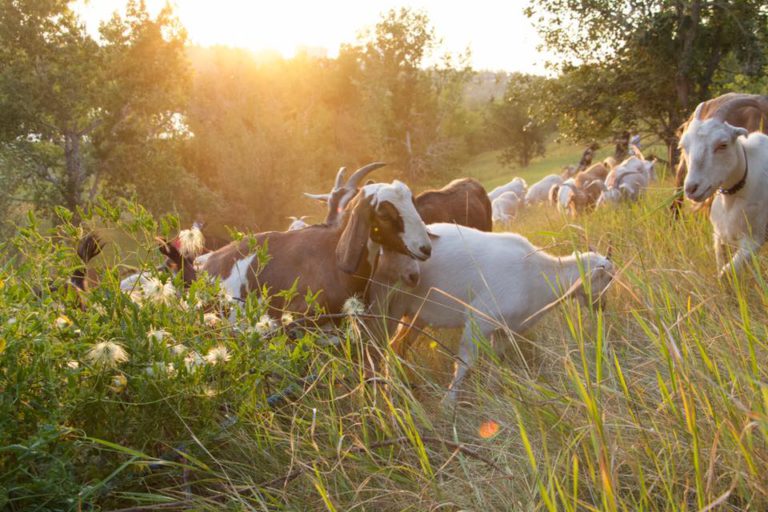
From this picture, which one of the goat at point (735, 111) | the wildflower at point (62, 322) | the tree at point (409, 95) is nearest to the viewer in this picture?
the wildflower at point (62, 322)

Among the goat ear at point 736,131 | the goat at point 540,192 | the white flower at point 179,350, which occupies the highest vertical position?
the goat ear at point 736,131

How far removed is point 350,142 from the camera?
143ft

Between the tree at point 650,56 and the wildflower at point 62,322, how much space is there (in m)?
16.0

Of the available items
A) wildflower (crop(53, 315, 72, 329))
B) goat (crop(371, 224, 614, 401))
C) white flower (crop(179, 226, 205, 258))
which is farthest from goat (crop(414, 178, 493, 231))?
wildflower (crop(53, 315, 72, 329))

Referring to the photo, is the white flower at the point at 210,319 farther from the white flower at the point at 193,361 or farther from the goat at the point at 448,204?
the goat at the point at 448,204

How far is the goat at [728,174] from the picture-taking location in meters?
4.56

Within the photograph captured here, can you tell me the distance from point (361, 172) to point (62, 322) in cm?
484

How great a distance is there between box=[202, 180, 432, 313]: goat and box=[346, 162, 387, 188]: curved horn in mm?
1366

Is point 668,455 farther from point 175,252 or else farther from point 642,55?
point 642,55

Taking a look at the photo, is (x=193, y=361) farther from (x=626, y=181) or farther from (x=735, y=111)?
(x=626, y=181)

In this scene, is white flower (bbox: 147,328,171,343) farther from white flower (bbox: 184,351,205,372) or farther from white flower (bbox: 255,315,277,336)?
white flower (bbox: 255,315,277,336)

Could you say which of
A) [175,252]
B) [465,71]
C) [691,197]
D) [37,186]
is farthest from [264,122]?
[691,197]

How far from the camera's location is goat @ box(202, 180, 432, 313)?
4.64m

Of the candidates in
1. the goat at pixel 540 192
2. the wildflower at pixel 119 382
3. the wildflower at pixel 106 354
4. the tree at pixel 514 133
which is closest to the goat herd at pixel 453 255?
the wildflower at pixel 119 382
